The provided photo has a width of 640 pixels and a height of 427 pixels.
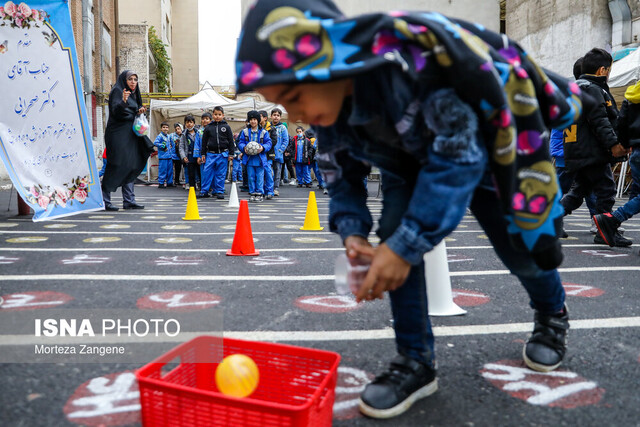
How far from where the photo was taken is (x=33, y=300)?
10.5 feet

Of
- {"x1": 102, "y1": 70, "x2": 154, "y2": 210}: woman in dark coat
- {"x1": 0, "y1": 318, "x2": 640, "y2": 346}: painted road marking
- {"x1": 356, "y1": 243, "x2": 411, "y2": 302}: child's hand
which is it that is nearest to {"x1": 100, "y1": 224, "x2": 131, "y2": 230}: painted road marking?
{"x1": 102, "y1": 70, "x2": 154, "y2": 210}: woman in dark coat

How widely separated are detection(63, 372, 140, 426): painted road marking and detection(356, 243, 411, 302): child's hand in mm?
919

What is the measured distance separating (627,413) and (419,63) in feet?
4.68

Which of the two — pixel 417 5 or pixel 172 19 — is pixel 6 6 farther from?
pixel 172 19

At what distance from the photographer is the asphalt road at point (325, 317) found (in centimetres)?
192

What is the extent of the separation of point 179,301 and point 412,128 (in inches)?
86.5

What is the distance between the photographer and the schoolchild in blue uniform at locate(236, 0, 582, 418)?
146 centimetres

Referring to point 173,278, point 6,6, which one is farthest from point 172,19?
point 173,278

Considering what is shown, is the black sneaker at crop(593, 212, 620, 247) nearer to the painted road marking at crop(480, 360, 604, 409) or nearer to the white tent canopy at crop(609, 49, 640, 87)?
the painted road marking at crop(480, 360, 604, 409)

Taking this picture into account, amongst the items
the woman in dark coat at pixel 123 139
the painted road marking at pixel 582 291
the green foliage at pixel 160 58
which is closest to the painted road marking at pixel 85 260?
the painted road marking at pixel 582 291

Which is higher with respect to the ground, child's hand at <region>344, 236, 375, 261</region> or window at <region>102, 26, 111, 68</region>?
window at <region>102, 26, 111, 68</region>

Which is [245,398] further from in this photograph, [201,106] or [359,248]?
[201,106]

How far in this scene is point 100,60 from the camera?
77.2 ft

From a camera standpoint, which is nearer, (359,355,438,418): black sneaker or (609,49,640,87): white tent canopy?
(359,355,438,418): black sneaker
